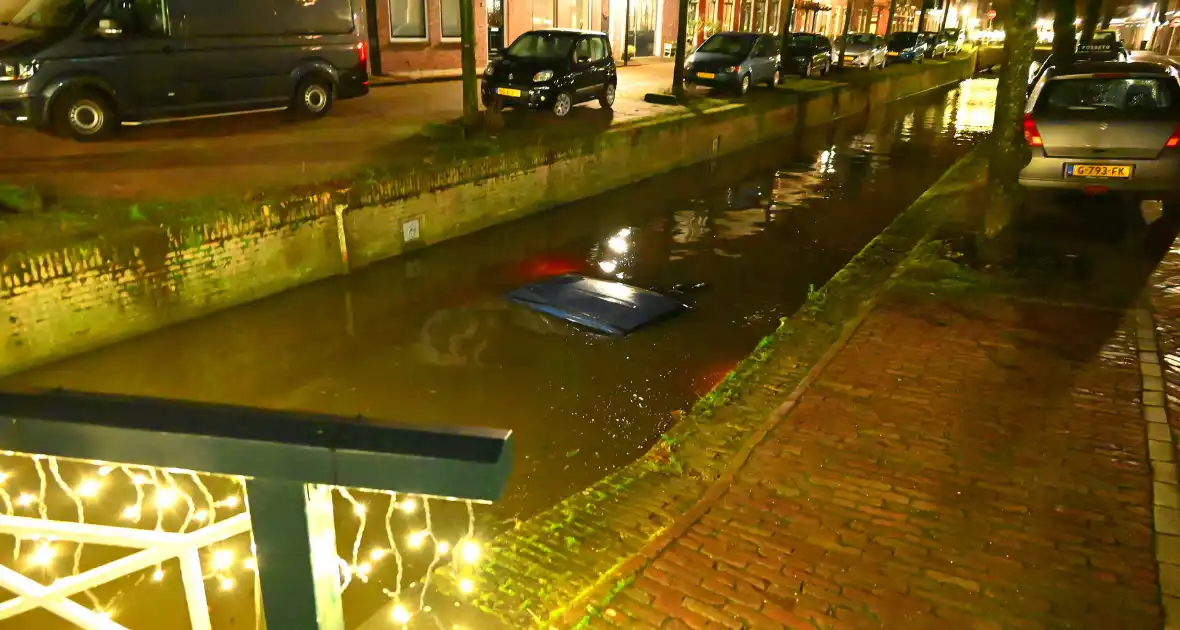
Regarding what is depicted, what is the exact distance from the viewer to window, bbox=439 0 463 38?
21750 millimetres

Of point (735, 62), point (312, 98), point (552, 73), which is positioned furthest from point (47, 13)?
point (735, 62)

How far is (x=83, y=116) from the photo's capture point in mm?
10766

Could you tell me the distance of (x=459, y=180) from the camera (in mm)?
10812

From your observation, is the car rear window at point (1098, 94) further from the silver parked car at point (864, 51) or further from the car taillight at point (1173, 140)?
the silver parked car at point (864, 51)

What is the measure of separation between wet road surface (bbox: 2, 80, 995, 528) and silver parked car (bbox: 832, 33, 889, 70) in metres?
21.1

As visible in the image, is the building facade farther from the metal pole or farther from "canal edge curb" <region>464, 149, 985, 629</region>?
"canal edge curb" <region>464, 149, 985, 629</region>

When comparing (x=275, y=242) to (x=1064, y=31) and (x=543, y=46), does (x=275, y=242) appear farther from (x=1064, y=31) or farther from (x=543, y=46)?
(x=1064, y=31)

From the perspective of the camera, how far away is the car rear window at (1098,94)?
926 centimetres

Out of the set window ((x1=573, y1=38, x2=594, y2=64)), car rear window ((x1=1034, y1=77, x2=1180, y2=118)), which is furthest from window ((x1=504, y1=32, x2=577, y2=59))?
car rear window ((x1=1034, y1=77, x2=1180, y2=118))

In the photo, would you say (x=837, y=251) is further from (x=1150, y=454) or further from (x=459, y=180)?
(x=1150, y=454)

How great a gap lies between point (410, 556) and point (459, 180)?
695cm

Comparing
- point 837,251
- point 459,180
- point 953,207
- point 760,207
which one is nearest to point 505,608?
point 459,180

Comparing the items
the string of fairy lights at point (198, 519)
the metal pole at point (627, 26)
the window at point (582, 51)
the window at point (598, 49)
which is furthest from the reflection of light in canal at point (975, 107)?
the string of fairy lights at point (198, 519)

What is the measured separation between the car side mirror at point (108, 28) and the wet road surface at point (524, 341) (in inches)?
193
